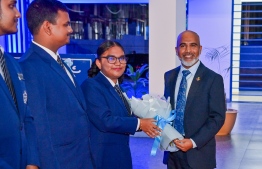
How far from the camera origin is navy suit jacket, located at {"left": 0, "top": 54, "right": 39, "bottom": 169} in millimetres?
1916

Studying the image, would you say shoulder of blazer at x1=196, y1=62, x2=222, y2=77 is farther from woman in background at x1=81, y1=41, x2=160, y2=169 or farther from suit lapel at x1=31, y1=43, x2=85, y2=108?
suit lapel at x1=31, y1=43, x2=85, y2=108

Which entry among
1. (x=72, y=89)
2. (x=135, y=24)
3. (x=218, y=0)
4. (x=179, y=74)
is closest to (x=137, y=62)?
(x=135, y=24)

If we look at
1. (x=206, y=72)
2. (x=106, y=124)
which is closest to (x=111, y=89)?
(x=106, y=124)

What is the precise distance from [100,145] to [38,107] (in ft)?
2.11

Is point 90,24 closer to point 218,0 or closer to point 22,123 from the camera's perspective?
point 218,0

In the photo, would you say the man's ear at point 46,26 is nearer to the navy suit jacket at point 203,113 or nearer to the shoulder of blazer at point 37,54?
the shoulder of blazer at point 37,54

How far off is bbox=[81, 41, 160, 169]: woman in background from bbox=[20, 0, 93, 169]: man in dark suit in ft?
0.74

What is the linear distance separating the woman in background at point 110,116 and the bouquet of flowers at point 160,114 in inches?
2.4

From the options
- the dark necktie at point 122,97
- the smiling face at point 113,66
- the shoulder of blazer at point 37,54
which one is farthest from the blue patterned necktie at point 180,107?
the shoulder of blazer at point 37,54

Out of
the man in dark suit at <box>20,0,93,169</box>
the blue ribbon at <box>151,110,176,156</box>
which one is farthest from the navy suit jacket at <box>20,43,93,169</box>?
the blue ribbon at <box>151,110,176,156</box>

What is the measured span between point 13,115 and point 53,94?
0.43 metres

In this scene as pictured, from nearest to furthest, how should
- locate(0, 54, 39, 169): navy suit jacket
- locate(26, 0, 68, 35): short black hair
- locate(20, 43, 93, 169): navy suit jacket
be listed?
locate(0, 54, 39, 169): navy suit jacket, locate(20, 43, 93, 169): navy suit jacket, locate(26, 0, 68, 35): short black hair

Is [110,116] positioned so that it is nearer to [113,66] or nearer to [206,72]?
[113,66]

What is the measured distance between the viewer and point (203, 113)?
3092 millimetres
